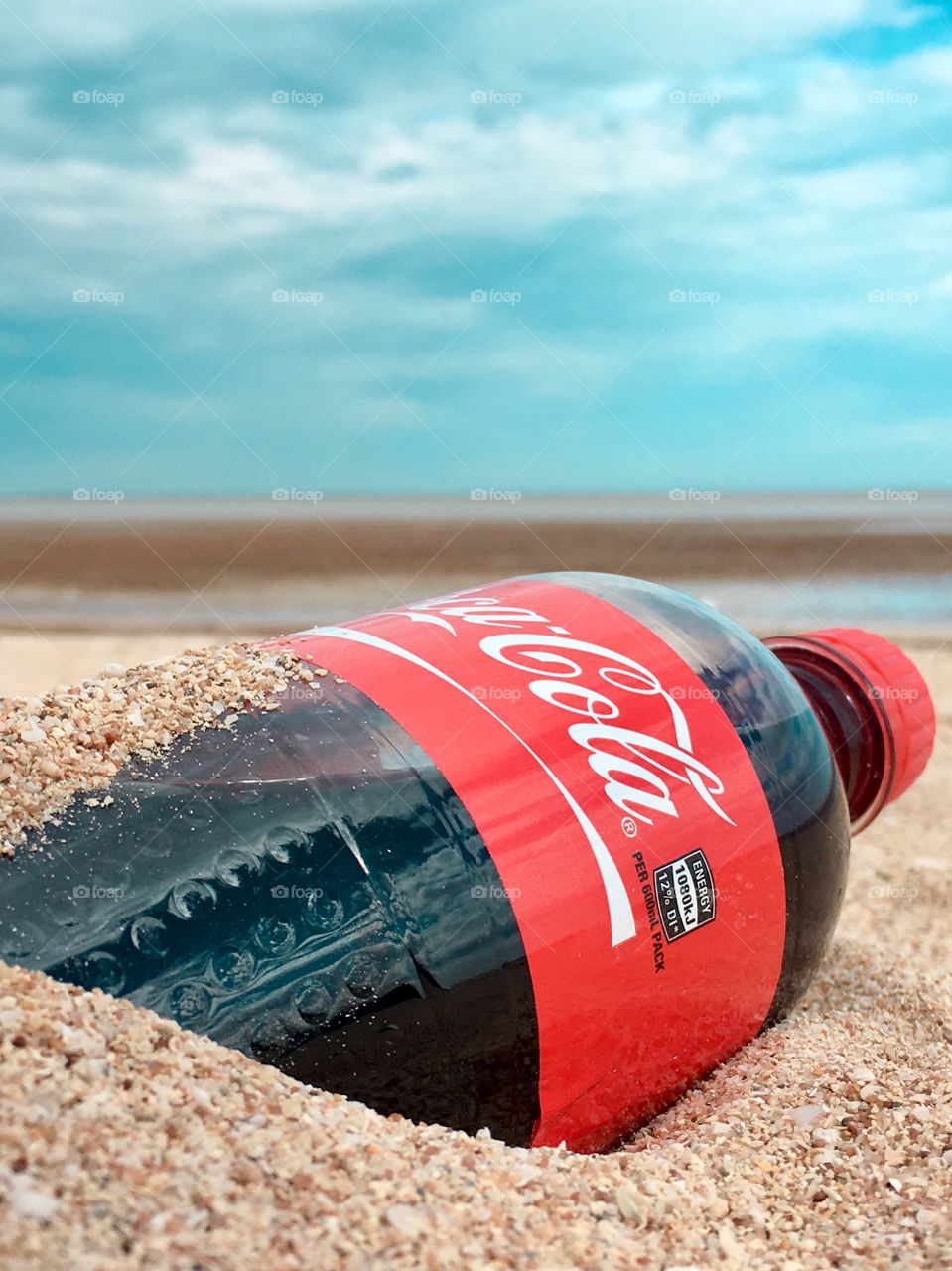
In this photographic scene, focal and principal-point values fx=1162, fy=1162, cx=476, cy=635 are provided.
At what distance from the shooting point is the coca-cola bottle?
5.79ft

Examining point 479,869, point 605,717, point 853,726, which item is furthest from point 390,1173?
point 853,726

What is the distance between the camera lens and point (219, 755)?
79.3 inches

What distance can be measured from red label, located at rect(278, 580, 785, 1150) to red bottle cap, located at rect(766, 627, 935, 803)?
0.82 meters

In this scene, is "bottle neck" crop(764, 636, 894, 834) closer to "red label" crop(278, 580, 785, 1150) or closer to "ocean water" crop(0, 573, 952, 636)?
"red label" crop(278, 580, 785, 1150)

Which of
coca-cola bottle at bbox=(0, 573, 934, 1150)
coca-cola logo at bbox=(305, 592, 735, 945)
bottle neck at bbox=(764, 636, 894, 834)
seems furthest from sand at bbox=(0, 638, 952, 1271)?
bottle neck at bbox=(764, 636, 894, 834)

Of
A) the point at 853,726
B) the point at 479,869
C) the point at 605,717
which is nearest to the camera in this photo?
the point at 479,869

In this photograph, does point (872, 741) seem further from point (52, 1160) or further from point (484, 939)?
point (52, 1160)

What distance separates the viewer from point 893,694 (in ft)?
9.89

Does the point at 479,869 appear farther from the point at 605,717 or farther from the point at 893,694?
the point at 893,694

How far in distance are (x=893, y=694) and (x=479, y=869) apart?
1548 mm

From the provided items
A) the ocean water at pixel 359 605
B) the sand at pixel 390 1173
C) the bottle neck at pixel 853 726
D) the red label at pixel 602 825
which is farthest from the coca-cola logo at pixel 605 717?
the ocean water at pixel 359 605

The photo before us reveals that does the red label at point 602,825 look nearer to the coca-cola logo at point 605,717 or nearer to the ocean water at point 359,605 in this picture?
the coca-cola logo at point 605,717

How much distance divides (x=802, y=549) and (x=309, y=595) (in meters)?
10.8

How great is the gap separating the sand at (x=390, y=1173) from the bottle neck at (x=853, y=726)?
0.83 metres
